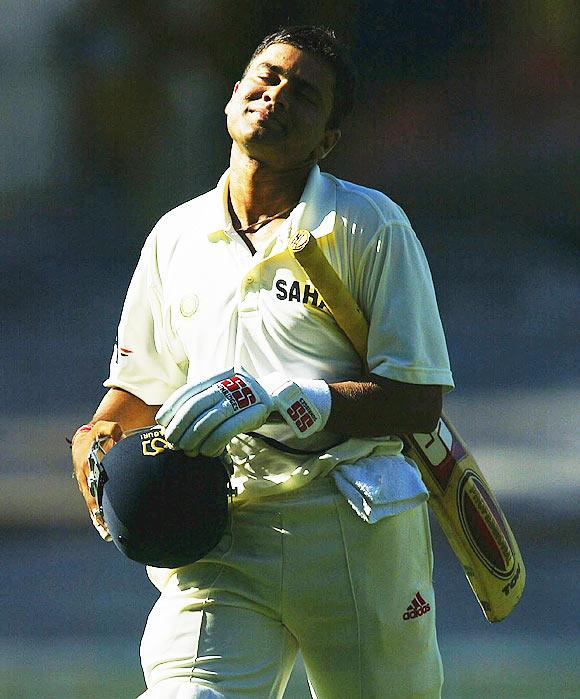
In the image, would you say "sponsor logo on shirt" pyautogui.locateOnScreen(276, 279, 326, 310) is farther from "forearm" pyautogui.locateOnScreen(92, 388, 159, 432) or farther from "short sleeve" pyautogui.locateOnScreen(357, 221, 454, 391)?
"forearm" pyautogui.locateOnScreen(92, 388, 159, 432)

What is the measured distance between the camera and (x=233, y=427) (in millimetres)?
2432

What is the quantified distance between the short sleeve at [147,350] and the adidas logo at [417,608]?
2.02 feet

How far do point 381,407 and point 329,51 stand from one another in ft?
2.19

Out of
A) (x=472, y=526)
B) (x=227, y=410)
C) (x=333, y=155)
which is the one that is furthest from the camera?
(x=333, y=155)

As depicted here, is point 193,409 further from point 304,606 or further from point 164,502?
point 304,606

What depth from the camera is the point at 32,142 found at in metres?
12.8

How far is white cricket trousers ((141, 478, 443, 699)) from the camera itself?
256 centimetres

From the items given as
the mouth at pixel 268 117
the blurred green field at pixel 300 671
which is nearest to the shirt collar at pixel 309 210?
the mouth at pixel 268 117

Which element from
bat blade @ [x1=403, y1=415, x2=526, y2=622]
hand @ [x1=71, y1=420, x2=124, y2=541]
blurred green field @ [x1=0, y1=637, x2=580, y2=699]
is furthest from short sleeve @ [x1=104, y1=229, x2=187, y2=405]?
blurred green field @ [x1=0, y1=637, x2=580, y2=699]

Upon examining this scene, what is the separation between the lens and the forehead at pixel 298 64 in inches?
108

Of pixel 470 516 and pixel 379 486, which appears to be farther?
pixel 470 516

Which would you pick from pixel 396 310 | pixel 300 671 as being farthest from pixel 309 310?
pixel 300 671

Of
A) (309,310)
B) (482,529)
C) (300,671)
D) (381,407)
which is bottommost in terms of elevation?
(300,671)

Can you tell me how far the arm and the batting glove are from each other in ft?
0.90
